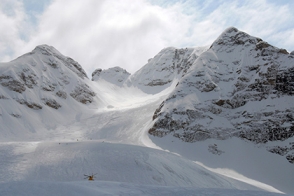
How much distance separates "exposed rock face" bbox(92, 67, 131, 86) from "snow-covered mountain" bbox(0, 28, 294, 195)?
32.3 metres

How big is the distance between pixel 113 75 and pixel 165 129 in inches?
2823

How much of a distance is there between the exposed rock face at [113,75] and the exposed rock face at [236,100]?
186ft

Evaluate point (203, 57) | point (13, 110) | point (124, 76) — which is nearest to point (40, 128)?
point (13, 110)

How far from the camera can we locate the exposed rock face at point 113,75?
358 feet

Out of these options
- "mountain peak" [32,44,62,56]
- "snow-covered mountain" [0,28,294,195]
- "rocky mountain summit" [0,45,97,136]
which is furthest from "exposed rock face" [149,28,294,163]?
"mountain peak" [32,44,62,56]

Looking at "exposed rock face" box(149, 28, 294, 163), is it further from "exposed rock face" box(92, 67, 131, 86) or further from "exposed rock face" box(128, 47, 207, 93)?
"exposed rock face" box(92, 67, 131, 86)

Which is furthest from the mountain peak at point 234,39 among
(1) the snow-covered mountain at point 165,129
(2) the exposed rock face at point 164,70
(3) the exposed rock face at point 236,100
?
(2) the exposed rock face at point 164,70

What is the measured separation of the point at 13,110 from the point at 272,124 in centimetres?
4777

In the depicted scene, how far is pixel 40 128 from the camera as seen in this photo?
50.5m

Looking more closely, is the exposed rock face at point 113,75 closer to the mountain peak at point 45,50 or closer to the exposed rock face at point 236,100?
the mountain peak at point 45,50

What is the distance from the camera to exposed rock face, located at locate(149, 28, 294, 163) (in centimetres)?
4281

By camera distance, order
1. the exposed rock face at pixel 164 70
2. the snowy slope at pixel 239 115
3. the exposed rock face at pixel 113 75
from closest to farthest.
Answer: the snowy slope at pixel 239 115 → the exposed rock face at pixel 164 70 → the exposed rock face at pixel 113 75

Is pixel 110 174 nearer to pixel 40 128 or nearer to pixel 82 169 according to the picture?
pixel 82 169

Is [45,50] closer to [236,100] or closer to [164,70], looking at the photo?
[164,70]
